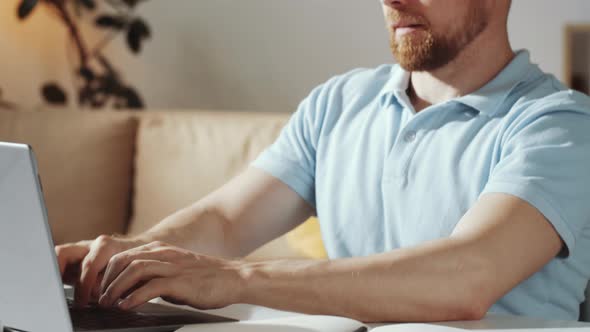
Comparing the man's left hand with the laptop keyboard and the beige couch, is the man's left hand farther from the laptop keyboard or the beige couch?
the beige couch

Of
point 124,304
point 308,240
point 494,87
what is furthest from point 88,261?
point 308,240

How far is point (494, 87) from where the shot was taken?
56.0 inches

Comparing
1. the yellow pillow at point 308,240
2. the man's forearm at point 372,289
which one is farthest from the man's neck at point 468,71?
the yellow pillow at point 308,240

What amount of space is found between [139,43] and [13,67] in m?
0.43

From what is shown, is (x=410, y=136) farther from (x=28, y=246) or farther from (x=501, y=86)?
(x=28, y=246)

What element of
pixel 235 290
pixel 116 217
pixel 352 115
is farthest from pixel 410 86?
pixel 116 217

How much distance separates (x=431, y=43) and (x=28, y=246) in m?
0.82

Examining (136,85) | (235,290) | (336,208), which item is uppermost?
(235,290)

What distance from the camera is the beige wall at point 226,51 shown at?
9.97 feet

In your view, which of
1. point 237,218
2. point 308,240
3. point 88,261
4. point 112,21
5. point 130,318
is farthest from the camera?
point 112,21

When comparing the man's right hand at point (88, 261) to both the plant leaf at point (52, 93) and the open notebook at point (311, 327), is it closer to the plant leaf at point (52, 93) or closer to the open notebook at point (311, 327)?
the open notebook at point (311, 327)

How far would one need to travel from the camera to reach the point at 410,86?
155 cm

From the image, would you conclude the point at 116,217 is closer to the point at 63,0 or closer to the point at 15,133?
the point at 15,133

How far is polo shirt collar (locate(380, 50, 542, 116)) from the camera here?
1.38 m
